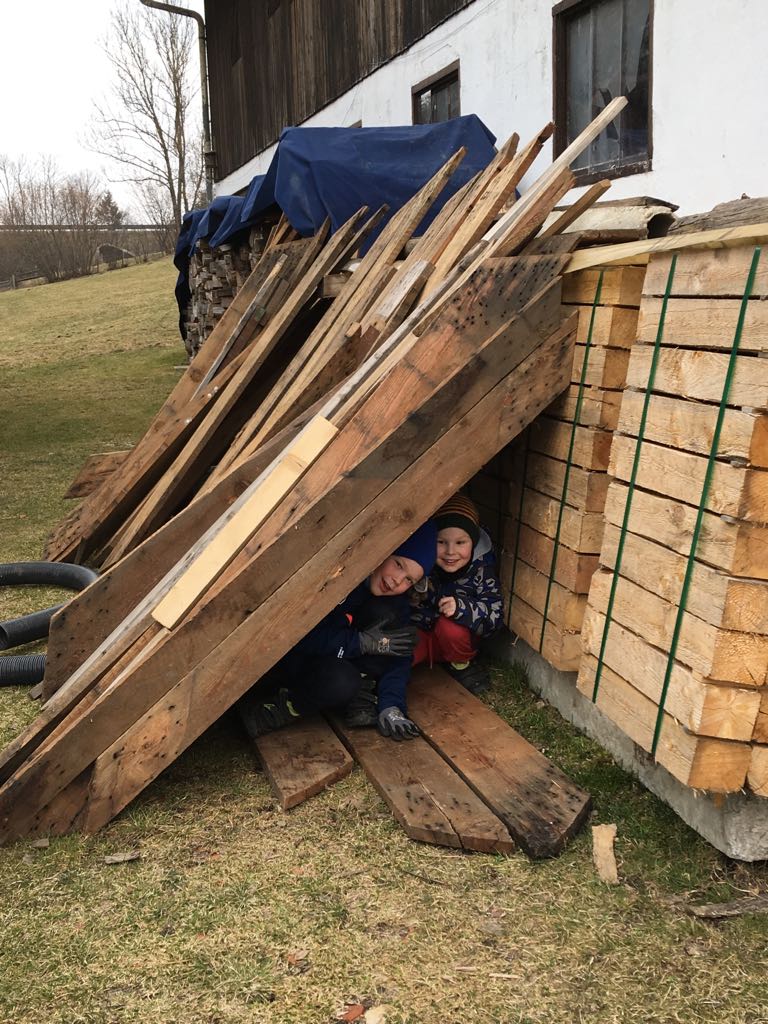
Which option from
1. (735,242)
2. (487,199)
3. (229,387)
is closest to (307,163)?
(229,387)

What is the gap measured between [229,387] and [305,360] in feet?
2.23

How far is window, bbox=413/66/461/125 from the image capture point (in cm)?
950

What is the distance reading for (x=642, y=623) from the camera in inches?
112

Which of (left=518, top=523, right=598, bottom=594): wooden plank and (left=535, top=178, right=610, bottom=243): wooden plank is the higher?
(left=535, top=178, right=610, bottom=243): wooden plank

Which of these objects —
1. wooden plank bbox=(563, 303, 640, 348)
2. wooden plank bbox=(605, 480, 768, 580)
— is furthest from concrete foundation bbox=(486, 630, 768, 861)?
wooden plank bbox=(563, 303, 640, 348)

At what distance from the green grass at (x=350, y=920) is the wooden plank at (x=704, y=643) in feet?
2.13

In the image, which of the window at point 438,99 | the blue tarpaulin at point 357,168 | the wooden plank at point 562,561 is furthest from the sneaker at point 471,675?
the window at point 438,99

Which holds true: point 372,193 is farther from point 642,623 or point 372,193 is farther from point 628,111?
point 642,623

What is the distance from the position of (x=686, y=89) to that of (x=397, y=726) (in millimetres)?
4775

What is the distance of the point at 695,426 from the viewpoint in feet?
8.81

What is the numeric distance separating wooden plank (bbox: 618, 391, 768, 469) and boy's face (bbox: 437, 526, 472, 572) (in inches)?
39.7

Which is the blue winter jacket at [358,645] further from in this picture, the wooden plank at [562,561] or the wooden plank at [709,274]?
the wooden plank at [709,274]

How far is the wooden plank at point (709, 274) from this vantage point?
2.53 meters

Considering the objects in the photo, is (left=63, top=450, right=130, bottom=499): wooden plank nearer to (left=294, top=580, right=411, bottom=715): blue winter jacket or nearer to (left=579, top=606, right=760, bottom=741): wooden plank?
(left=294, top=580, right=411, bottom=715): blue winter jacket
